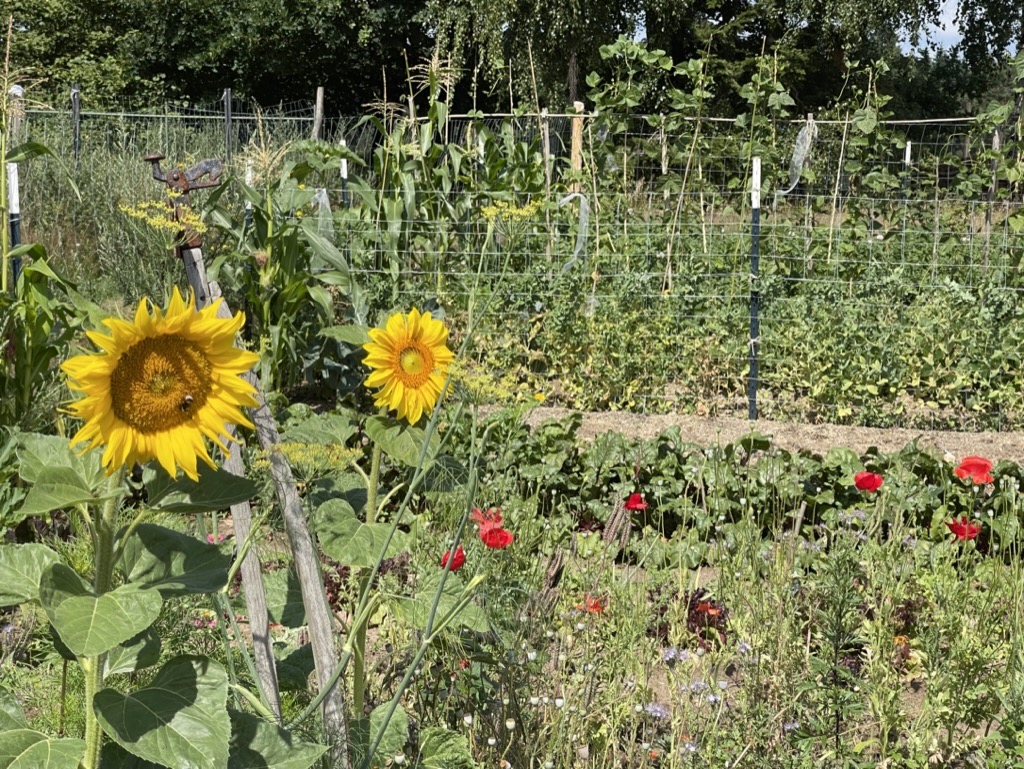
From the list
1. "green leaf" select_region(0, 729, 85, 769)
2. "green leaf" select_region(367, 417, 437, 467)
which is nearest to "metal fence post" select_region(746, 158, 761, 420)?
"green leaf" select_region(367, 417, 437, 467)

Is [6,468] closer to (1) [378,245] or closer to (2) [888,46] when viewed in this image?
(1) [378,245]

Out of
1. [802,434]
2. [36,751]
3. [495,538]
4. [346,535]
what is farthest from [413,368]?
[802,434]

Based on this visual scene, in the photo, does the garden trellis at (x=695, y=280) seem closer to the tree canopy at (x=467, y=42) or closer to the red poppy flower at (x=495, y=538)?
the red poppy flower at (x=495, y=538)

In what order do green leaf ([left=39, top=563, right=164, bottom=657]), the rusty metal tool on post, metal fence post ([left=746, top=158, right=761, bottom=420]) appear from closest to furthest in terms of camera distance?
1. green leaf ([left=39, top=563, right=164, bottom=657])
2. the rusty metal tool on post
3. metal fence post ([left=746, top=158, right=761, bottom=420])

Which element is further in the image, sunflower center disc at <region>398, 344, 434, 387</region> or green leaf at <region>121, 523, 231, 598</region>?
sunflower center disc at <region>398, 344, 434, 387</region>

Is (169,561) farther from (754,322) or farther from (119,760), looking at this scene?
(754,322)

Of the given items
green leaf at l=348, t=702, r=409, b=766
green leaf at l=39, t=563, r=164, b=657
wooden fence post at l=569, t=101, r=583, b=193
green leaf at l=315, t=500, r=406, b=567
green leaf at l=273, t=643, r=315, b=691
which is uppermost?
wooden fence post at l=569, t=101, r=583, b=193

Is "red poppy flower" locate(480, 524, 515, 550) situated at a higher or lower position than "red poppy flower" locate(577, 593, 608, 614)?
higher

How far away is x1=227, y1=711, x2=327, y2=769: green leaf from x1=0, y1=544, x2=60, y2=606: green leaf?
0.32 meters

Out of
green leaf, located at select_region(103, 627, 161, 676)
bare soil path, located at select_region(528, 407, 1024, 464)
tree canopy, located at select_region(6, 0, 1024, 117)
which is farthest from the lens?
tree canopy, located at select_region(6, 0, 1024, 117)

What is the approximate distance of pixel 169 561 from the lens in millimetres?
1403

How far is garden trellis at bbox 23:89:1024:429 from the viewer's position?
20.2ft

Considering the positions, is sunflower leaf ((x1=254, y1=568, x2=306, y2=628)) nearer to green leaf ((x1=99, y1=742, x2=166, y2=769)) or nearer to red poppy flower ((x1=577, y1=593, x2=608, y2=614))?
green leaf ((x1=99, y1=742, x2=166, y2=769))

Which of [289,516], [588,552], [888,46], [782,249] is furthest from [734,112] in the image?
[289,516]
